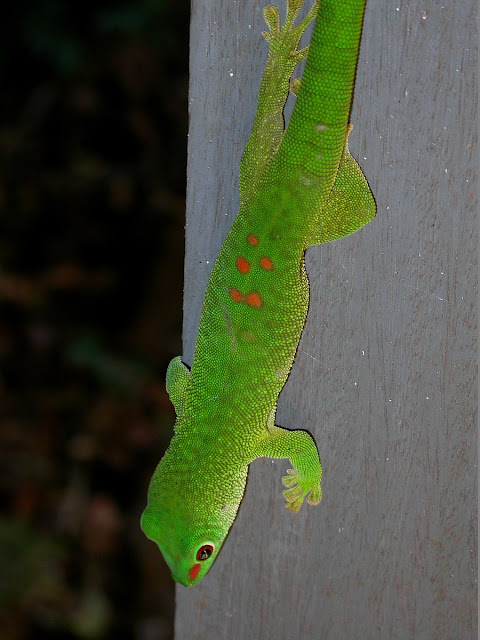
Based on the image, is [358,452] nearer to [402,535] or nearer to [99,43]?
[402,535]

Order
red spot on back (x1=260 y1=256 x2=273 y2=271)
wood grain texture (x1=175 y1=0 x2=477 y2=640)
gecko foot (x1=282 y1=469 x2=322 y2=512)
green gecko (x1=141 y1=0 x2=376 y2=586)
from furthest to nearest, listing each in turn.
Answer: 1. gecko foot (x1=282 y1=469 x2=322 y2=512)
2. wood grain texture (x1=175 y1=0 x2=477 y2=640)
3. red spot on back (x1=260 y1=256 x2=273 y2=271)
4. green gecko (x1=141 y1=0 x2=376 y2=586)

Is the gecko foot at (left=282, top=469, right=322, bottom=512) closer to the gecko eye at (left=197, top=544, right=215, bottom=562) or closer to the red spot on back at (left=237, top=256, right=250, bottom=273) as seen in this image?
the gecko eye at (left=197, top=544, right=215, bottom=562)

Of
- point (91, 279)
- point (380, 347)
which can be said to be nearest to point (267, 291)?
point (380, 347)

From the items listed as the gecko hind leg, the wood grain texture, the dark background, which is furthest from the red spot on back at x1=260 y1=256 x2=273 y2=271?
the dark background

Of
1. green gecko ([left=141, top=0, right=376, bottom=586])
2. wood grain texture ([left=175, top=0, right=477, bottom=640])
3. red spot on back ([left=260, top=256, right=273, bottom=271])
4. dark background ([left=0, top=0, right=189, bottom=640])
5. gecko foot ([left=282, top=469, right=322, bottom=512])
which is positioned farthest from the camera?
dark background ([left=0, top=0, right=189, bottom=640])

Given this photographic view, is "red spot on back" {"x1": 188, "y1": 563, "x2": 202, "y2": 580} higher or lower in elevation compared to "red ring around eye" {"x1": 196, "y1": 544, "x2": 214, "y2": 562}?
lower

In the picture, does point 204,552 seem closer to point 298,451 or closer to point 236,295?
Result: point 298,451

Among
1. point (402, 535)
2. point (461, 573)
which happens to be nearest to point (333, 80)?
point (402, 535)
